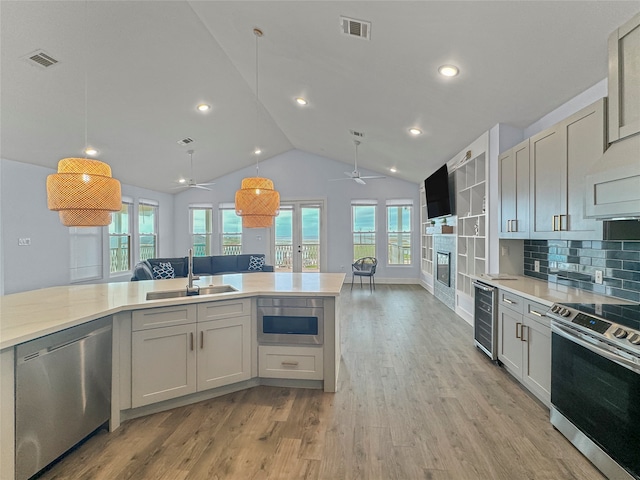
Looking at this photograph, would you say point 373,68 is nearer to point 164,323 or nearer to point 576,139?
point 576,139

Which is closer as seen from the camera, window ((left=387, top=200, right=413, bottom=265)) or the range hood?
the range hood

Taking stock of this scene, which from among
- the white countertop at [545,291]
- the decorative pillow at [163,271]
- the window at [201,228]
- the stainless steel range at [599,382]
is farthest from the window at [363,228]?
the stainless steel range at [599,382]

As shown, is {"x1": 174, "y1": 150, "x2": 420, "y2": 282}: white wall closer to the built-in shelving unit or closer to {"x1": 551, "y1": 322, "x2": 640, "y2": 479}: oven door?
the built-in shelving unit

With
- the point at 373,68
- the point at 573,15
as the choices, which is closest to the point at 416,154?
the point at 373,68

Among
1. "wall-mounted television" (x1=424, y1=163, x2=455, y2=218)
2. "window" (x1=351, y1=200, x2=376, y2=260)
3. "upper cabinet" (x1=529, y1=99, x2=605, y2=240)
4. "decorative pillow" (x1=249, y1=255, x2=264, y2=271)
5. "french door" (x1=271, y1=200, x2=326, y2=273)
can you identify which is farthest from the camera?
"french door" (x1=271, y1=200, x2=326, y2=273)

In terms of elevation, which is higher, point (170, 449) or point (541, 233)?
point (541, 233)

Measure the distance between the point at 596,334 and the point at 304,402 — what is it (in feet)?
6.73

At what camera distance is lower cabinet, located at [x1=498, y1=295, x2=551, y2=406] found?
2455 mm

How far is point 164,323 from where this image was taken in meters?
2.43

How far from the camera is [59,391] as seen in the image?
6.06 ft

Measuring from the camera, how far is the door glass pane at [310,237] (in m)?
9.05

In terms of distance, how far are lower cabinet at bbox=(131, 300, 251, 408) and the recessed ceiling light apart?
9.21 feet

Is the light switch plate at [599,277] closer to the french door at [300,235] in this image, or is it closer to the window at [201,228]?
the french door at [300,235]

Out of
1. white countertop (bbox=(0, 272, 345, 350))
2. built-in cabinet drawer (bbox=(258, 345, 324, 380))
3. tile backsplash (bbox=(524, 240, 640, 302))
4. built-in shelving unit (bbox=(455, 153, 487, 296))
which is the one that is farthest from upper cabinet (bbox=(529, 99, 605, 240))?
built-in cabinet drawer (bbox=(258, 345, 324, 380))
